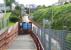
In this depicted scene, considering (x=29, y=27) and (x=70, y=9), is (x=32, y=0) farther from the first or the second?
(x=70, y=9)

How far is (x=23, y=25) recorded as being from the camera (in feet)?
160

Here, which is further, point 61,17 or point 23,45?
point 23,45

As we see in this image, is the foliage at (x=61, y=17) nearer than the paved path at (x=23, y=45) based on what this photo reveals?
Yes

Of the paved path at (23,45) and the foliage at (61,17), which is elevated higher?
the foliage at (61,17)

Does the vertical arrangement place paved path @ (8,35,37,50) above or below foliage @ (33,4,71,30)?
below

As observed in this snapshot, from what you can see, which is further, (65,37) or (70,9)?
(70,9)

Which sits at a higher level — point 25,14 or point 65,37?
point 65,37

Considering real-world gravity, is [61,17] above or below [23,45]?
above

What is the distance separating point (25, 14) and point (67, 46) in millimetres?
91306

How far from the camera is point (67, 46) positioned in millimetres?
5637

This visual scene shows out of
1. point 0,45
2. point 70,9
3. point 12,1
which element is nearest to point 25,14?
point 12,1

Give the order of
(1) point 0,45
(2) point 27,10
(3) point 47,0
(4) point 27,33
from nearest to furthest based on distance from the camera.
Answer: (1) point 0,45, (4) point 27,33, (3) point 47,0, (2) point 27,10

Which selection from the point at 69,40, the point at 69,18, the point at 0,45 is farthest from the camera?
the point at 69,18

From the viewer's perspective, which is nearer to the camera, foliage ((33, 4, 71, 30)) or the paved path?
foliage ((33, 4, 71, 30))
